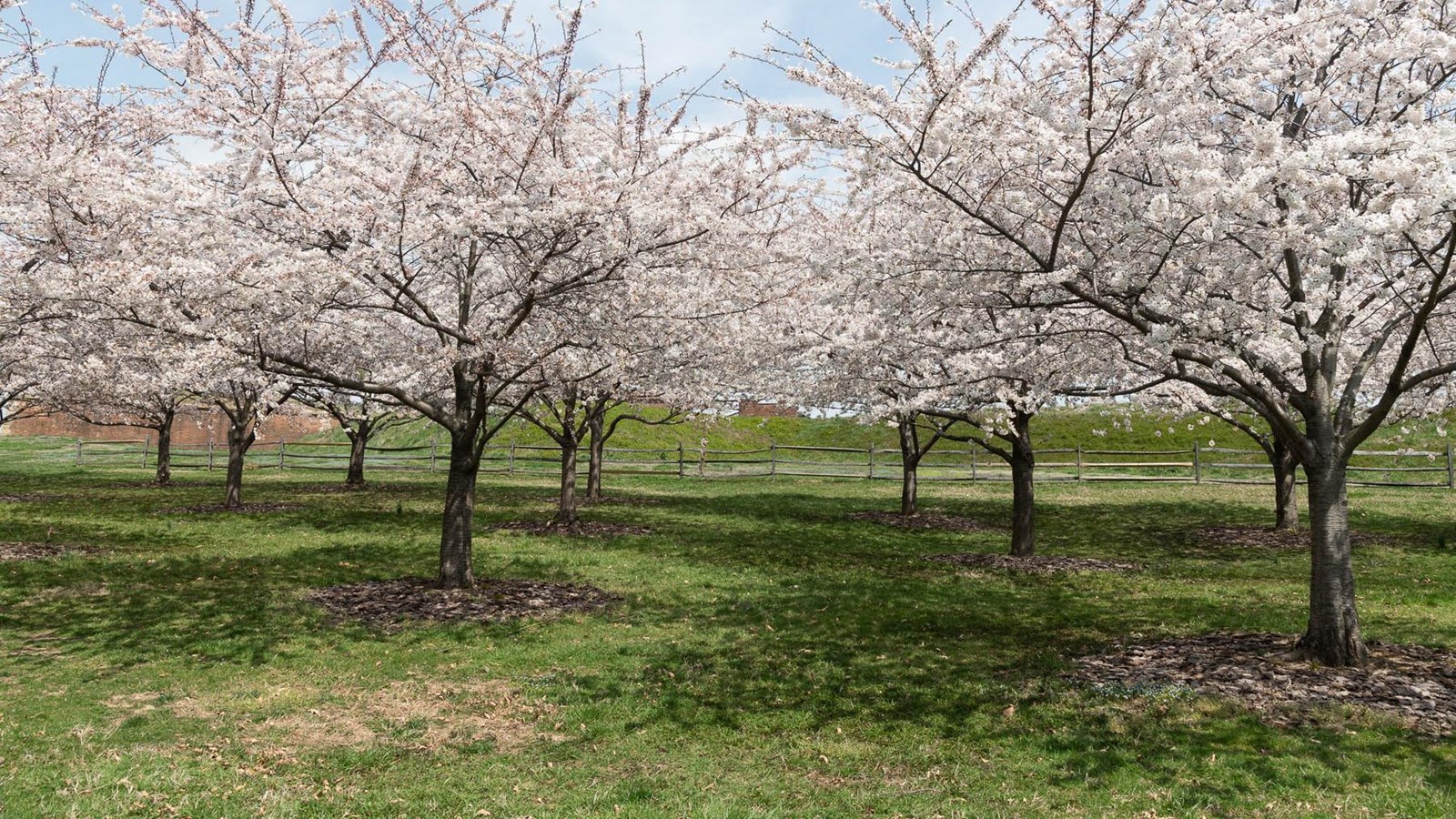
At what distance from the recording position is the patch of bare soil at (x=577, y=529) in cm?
1838

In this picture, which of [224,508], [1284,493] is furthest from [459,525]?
[1284,493]

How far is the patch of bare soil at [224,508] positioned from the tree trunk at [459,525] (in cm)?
1151

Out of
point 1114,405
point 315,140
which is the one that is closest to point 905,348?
point 1114,405

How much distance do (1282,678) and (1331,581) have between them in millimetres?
1165

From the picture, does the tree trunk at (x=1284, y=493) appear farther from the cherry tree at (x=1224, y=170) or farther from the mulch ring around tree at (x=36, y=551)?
the mulch ring around tree at (x=36, y=551)

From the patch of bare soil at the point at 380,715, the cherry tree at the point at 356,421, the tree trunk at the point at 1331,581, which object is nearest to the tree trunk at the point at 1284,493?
the tree trunk at the point at 1331,581

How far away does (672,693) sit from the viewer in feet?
26.6

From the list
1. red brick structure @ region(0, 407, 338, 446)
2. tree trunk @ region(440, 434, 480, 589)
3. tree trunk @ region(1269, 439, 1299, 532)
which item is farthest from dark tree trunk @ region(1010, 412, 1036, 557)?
red brick structure @ region(0, 407, 338, 446)

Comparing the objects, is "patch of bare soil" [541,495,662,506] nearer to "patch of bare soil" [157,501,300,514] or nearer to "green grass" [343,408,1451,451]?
"patch of bare soil" [157,501,300,514]

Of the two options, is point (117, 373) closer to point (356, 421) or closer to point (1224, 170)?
point (356, 421)

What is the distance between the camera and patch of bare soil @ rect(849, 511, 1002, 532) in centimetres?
2080

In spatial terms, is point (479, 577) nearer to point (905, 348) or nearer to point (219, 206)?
point (219, 206)

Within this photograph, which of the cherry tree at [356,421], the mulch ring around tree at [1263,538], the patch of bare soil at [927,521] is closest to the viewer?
the mulch ring around tree at [1263,538]

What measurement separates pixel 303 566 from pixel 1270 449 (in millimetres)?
19163
